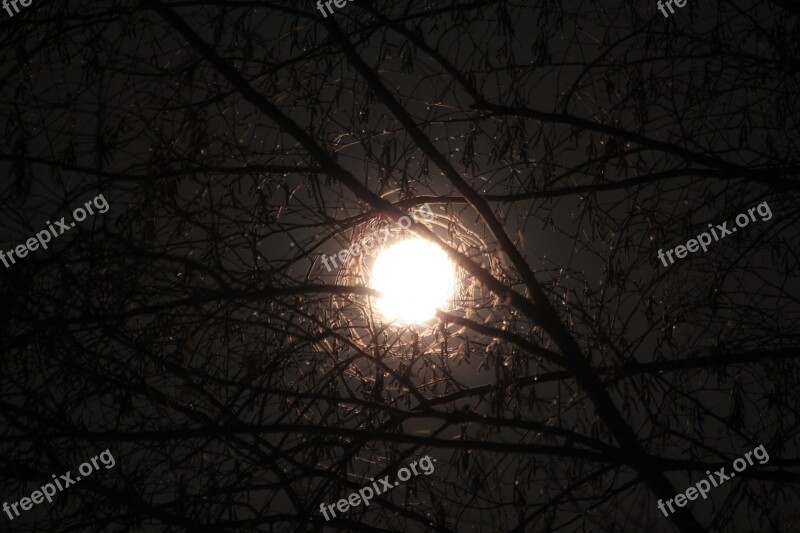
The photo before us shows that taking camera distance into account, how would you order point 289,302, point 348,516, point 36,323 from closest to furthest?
point 36,323, point 348,516, point 289,302

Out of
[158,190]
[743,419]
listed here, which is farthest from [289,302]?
[743,419]

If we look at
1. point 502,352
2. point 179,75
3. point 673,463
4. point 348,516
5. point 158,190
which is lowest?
point 673,463

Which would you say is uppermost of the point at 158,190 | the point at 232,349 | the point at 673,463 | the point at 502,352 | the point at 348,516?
the point at 158,190

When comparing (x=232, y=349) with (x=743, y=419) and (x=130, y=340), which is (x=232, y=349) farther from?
(x=743, y=419)

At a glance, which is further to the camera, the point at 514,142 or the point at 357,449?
the point at 514,142

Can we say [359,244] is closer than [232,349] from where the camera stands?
No

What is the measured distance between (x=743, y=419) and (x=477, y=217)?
44.1 inches

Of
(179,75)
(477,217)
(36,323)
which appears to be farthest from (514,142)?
(36,323)

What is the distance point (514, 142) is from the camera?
345cm

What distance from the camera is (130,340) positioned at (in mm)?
2959

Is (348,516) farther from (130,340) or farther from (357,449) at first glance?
(130,340)

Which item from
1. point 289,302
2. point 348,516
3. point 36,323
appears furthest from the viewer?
point 289,302

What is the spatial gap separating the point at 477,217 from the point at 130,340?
1.24m

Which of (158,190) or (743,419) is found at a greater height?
(158,190)
